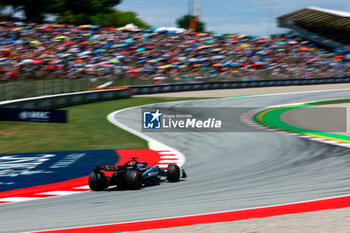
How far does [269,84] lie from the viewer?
126 feet

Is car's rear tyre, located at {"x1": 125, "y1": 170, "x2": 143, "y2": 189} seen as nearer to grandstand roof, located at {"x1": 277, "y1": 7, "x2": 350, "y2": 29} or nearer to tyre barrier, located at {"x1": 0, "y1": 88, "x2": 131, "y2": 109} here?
tyre barrier, located at {"x1": 0, "y1": 88, "x2": 131, "y2": 109}

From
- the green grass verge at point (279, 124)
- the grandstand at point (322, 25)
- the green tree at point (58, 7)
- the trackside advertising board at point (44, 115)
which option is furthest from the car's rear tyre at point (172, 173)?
the green tree at point (58, 7)

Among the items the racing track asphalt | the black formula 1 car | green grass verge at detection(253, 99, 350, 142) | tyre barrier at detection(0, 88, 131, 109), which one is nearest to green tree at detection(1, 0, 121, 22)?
tyre barrier at detection(0, 88, 131, 109)

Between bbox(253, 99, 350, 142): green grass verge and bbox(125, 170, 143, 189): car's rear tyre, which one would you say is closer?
bbox(125, 170, 143, 189): car's rear tyre

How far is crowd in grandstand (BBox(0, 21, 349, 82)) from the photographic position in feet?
113

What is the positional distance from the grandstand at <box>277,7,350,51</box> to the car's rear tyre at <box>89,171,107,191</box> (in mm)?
46464

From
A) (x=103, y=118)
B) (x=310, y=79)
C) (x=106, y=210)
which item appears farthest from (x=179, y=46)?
(x=106, y=210)

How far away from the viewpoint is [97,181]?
729 cm

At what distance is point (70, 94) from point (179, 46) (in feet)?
62.5

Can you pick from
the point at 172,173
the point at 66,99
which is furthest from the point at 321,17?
the point at 172,173

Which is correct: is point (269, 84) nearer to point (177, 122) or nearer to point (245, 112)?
point (245, 112)

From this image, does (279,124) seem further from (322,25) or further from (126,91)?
(322,25)

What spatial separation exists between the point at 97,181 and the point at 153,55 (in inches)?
1273

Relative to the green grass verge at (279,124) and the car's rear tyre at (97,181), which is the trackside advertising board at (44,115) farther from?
the car's rear tyre at (97,181)
